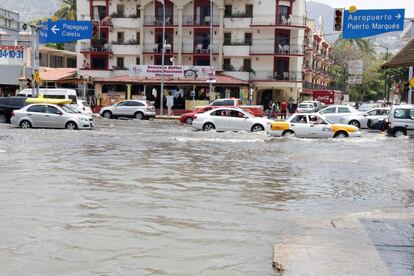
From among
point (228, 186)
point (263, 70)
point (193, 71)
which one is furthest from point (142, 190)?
point (263, 70)

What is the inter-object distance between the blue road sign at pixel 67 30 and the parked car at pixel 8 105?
467 centimetres

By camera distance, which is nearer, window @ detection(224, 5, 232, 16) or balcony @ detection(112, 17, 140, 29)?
window @ detection(224, 5, 232, 16)

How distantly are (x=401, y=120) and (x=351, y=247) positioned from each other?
21.4m

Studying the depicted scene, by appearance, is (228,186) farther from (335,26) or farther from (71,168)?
(335,26)

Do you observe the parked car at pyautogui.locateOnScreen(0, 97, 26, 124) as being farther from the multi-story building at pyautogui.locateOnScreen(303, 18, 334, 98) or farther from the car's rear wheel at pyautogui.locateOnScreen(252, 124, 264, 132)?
the multi-story building at pyautogui.locateOnScreen(303, 18, 334, 98)

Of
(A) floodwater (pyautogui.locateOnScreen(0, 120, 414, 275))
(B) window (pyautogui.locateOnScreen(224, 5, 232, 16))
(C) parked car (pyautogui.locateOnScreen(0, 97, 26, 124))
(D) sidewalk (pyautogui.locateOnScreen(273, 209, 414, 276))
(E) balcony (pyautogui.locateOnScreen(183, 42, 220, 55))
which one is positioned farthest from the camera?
(B) window (pyautogui.locateOnScreen(224, 5, 232, 16))

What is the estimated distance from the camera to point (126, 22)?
60.8 m

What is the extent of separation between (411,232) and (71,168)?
964 cm

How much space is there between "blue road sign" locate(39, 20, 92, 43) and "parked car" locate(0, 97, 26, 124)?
15.3ft

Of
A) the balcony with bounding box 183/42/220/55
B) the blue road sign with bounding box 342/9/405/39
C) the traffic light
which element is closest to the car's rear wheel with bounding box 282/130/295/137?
the traffic light

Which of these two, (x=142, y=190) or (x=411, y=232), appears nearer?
(x=411, y=232)

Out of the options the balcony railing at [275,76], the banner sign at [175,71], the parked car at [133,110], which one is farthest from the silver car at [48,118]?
the balcony railing at [275,76]

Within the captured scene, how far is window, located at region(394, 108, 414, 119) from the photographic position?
27.3 metres

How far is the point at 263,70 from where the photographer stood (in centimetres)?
5834
